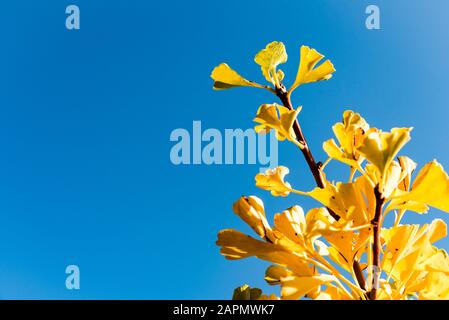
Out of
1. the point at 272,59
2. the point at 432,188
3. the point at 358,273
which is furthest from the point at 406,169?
the point at 272,59

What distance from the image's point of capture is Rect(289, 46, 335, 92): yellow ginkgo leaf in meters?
0.95

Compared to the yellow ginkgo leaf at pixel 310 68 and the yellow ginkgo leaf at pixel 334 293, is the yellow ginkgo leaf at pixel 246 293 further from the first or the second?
the yellow ginkgo leaf at pixel 310 68

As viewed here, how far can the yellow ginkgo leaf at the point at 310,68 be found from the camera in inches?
37.6

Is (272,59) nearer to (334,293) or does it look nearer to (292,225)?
(292,225)

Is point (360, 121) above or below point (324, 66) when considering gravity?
below

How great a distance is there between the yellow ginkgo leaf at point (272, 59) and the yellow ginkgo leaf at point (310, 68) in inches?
1.6

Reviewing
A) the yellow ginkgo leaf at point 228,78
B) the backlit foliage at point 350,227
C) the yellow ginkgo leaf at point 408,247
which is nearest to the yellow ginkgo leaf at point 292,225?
the backlit foliage at point 350,227

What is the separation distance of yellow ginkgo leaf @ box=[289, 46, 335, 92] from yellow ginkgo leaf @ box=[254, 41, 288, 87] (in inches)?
1.6

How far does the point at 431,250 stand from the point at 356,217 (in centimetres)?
18
